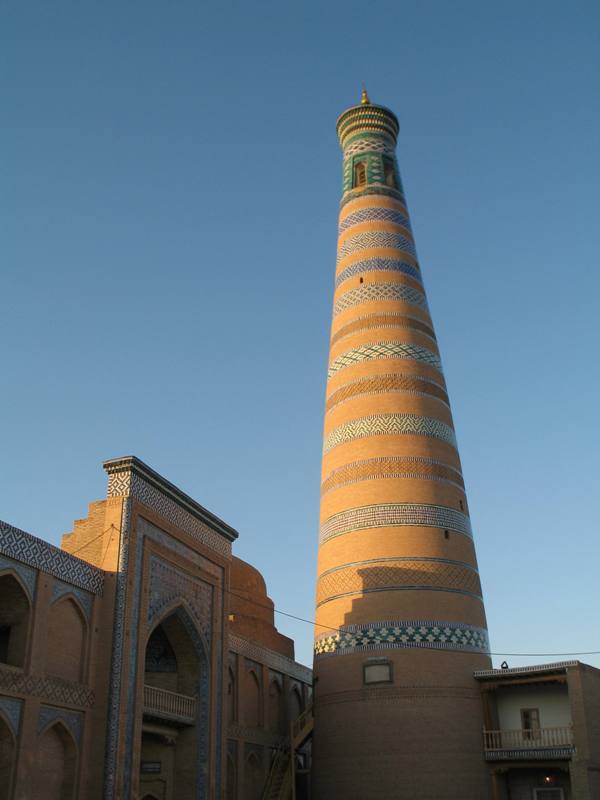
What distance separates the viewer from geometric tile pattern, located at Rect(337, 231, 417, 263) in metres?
16.5

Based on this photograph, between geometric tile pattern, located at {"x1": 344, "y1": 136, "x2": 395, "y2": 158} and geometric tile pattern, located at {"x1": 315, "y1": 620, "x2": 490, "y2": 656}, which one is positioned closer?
geometric tile pattern, located at {"x1": 315, "y1": 620, "x2": 490, "y2": 656}

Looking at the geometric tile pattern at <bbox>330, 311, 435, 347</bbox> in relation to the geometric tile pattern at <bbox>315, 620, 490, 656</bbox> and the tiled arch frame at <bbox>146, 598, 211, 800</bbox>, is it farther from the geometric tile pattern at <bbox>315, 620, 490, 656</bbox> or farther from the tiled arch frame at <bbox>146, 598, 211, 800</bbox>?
the tiled arch frame at <bbox>146, 598, 211, 800</bbox>

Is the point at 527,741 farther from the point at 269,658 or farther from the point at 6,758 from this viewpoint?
the point at 6,758

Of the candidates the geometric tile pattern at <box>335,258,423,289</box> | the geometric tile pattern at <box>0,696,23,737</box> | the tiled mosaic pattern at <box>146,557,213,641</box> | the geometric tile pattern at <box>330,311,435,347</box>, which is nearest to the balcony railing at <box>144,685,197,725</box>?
the tiled mosaic pattern at <box>146,557,213,641</box>

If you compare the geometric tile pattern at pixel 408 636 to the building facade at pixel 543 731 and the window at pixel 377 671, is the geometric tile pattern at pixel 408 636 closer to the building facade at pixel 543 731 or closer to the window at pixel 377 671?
the window at pixel 377 671

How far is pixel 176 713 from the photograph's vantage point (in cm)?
1126

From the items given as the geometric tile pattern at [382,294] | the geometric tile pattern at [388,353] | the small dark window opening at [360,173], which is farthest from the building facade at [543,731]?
the small dark window opening at [360,173]

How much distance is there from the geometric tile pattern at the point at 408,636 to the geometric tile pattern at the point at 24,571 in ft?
19.1

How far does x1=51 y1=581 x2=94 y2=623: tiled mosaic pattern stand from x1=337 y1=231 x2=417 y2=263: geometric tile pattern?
9181 mm

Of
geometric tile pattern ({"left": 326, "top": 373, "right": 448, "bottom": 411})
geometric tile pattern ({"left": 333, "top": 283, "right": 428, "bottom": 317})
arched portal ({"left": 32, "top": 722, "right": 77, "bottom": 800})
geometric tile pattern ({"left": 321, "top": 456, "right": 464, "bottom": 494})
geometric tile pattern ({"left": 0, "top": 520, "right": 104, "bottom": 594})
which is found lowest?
arched portal ({"left": 32, "top": 722, "right": 77, "bottom": 800})

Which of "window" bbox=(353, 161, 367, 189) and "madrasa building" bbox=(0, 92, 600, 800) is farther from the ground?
"window" bbox=(353, 161, 367, 189)

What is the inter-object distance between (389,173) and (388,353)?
4451 mm

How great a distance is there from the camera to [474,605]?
13664 mm

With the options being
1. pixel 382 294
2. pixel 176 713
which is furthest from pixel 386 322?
pixel 176 713
